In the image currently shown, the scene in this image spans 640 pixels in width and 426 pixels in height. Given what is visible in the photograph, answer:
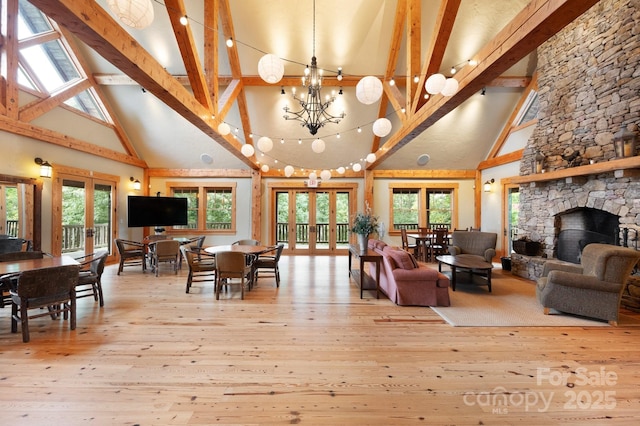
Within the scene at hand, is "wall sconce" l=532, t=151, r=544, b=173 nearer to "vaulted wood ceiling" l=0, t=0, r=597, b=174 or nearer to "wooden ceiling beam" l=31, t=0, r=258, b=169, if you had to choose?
"vaulted wood ceiling" l=0, t=0, r=597, b=174

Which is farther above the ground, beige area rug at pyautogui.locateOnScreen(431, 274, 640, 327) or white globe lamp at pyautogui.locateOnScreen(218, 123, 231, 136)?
white globe lamp at pyautogui.locateOnScreen(218, 123, 231, 136)

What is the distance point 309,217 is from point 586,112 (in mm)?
6995

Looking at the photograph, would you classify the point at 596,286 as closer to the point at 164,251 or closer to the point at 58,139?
the point at 164,251

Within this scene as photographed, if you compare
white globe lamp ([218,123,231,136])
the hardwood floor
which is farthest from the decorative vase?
white globe lamp ([218,123,231,136])

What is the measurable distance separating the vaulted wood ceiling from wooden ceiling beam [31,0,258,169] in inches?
0.5

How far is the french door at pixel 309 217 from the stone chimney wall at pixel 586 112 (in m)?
5.04

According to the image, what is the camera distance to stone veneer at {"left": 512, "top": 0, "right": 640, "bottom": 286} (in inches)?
157

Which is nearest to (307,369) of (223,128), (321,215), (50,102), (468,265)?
(468,265)

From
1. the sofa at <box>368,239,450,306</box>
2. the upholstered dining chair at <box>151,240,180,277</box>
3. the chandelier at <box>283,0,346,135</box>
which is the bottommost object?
the sofa at <box>368,239,450,306</box>

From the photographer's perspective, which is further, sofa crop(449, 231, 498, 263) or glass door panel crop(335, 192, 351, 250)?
glass door panel crop(335, 192, 351, 250)

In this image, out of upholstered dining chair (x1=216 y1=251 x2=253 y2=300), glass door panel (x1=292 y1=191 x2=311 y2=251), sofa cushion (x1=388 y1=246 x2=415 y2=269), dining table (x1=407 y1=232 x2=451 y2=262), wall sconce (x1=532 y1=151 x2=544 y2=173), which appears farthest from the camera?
glass door panel (x1=292 y1=191 x2=311 y2=251)

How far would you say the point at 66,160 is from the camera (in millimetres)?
5891

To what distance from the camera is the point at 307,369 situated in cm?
236

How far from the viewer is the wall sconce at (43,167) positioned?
5145 mm
